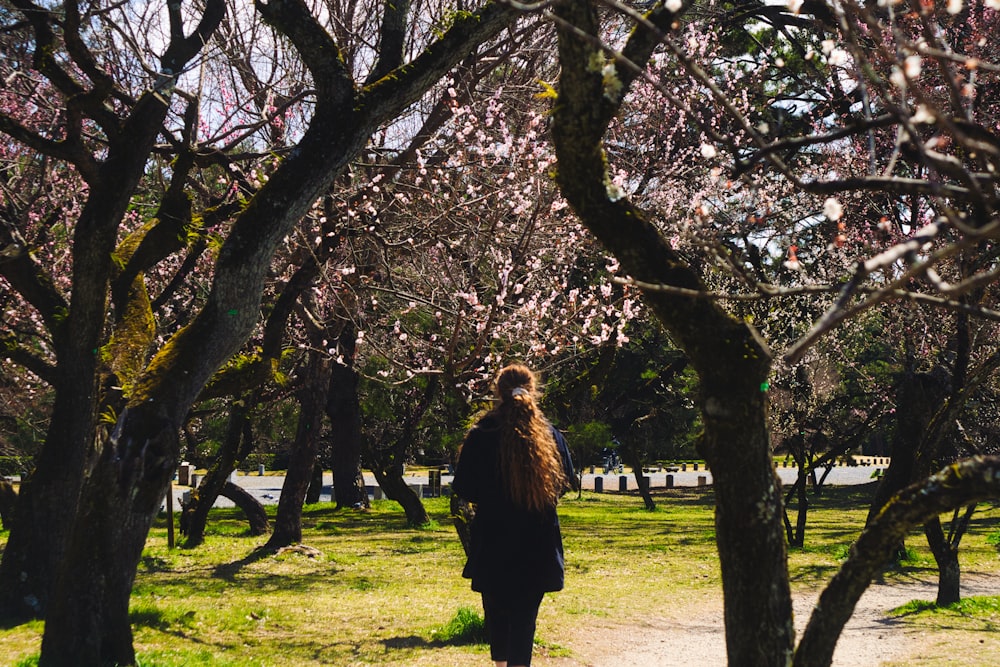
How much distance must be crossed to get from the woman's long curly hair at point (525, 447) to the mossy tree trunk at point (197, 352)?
2042 mm

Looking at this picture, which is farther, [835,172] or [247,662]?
[835,172]

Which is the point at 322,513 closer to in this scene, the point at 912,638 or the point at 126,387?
the point at 126,387

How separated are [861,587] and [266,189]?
181 inches

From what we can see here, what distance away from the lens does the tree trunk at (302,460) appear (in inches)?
547

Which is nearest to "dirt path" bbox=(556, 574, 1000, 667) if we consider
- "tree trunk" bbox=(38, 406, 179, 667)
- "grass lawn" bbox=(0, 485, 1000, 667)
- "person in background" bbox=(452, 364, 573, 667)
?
"grass lawn" bbox=(0, 485, 1000, 667)

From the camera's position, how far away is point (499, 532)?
18.2 ft

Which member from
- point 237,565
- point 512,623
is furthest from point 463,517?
point 237,565

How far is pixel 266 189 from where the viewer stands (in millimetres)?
6270

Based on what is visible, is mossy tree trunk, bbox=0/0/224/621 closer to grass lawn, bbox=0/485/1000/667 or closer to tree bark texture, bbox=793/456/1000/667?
grass lawn, bbox=0/485/1000/667

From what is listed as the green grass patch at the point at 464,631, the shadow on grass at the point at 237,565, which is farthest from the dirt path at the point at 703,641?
the shadow on grass at the point at 237,565

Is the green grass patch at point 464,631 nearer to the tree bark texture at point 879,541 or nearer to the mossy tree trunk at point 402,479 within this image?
the tree bark texture at point 879,541

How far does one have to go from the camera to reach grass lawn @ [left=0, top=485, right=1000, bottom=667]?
758 centimetres

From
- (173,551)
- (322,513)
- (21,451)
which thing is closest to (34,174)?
(173,551)

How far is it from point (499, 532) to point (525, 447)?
569 mm
